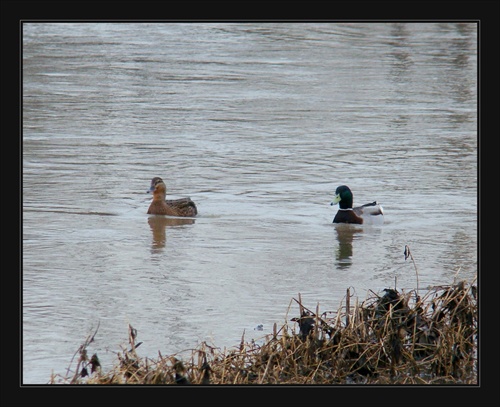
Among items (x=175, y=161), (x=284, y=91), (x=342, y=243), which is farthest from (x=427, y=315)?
(x=284, y=91)

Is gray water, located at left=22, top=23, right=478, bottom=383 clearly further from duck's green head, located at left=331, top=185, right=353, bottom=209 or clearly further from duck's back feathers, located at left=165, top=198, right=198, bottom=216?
duck's green head, located at left=331, top=185, right=353, bottom=209

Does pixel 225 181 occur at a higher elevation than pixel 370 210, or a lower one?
higher

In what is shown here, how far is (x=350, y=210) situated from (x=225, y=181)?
2131 millimetres

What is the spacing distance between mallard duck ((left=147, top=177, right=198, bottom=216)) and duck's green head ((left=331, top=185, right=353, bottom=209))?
5.18 feet

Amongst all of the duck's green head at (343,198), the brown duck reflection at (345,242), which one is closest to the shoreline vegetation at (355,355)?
the brown duck reflection at (345,242)

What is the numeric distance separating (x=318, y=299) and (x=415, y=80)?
1434 centimetres

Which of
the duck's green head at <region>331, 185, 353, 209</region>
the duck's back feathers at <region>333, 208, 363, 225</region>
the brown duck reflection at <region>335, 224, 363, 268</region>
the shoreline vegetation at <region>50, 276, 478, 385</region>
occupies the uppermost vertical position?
the duck's green head at <region>331, 185, 353, 209</region>

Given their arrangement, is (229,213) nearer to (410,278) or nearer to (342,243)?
(342,243)

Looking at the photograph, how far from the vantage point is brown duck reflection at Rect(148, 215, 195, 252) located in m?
11.2

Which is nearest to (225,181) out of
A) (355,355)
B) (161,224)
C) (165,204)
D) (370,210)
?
(165,204)

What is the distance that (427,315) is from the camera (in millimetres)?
6863

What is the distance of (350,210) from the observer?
1199 cm

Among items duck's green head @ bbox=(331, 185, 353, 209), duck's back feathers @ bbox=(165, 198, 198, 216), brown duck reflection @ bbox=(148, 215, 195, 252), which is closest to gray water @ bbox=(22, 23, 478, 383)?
brown duck reflection @ bbox=(148, 215, 195, 252)

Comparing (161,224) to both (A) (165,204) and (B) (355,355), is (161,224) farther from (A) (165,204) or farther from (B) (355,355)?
(B) (355,355)
